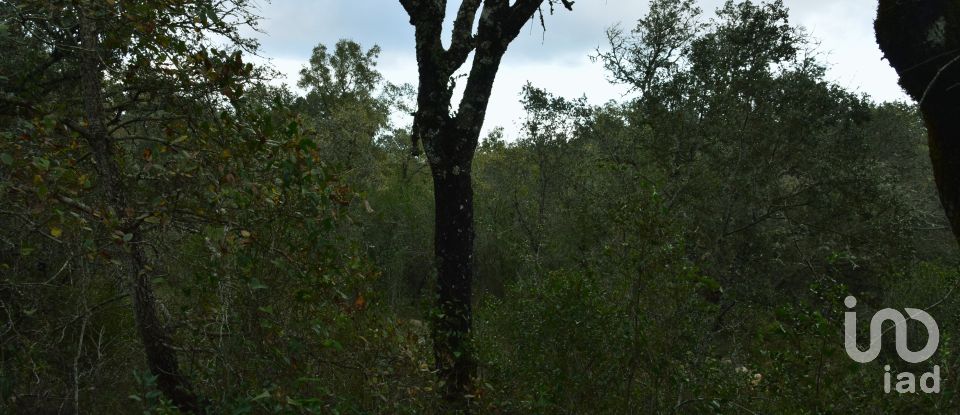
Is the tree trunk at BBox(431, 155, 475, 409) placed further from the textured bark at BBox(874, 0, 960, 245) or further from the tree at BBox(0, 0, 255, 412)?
the textured bark at BBox(874, 0, 960, 245)

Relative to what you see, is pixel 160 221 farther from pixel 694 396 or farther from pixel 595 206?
pixel 595 206

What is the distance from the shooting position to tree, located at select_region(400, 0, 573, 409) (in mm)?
5449

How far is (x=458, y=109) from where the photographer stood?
18.1 feet

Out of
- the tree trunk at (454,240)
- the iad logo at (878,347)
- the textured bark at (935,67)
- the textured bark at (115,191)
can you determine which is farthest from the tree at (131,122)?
the iad logo at (878,347)

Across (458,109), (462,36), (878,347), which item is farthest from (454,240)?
(878,347)

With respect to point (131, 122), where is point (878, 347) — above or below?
below

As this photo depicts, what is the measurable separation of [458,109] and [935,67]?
349cm

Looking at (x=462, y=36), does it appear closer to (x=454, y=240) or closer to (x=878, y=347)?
(x=454, y=240)

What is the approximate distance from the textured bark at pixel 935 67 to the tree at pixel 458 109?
3.14 m

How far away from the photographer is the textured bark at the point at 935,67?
2822 mm

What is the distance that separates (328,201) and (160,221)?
89 cm

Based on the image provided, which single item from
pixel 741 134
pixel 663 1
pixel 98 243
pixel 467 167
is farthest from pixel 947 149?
pixel 663 1

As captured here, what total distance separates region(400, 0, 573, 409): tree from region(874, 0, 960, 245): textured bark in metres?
3.14

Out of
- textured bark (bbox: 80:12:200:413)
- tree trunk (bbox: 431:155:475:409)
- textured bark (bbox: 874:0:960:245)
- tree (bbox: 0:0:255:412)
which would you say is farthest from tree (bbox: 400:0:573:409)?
textured bark (bbox: 874:0:960:245)
